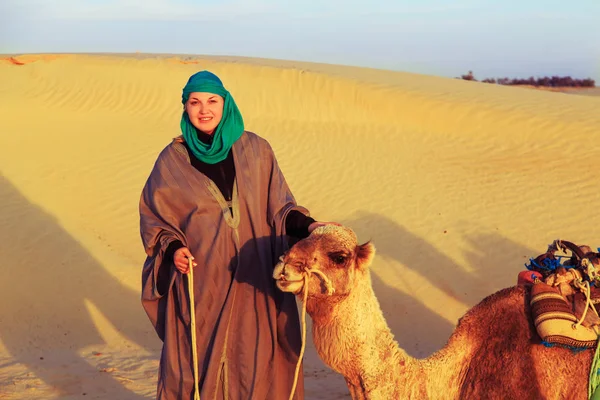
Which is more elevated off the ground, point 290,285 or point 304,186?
point 290,285

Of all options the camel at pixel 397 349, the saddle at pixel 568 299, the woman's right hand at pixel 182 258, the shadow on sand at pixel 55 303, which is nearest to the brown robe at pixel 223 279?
the woman's right hand at pixel 182 258

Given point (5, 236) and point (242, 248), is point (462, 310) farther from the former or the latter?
point (5, 236)

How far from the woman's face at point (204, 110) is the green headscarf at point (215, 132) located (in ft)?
0.08

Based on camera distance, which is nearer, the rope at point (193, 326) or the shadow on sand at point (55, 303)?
the rope at point (193, 326)

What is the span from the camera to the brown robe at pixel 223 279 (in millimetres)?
3840

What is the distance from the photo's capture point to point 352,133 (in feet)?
52.8

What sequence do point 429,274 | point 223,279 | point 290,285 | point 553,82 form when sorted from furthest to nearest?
point 553,82 → point 429,274 → point 223,279 → point 290,285

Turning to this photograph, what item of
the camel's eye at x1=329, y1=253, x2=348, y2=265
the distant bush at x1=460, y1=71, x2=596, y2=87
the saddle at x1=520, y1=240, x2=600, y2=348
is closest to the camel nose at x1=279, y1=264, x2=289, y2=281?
the camel's eye at x1=329, y1=253, x2=348, y2=265

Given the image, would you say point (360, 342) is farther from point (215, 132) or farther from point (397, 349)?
point (215, 132)

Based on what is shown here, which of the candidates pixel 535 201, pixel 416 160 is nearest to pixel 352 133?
pixel 416 160

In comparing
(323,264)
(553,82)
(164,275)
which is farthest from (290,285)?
(553,82)

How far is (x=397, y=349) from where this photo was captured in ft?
11.5

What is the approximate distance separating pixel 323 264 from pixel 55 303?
6.39 m

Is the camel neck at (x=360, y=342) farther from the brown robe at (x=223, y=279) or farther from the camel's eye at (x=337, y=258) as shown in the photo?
the brown robe at (x=223, y=279)
